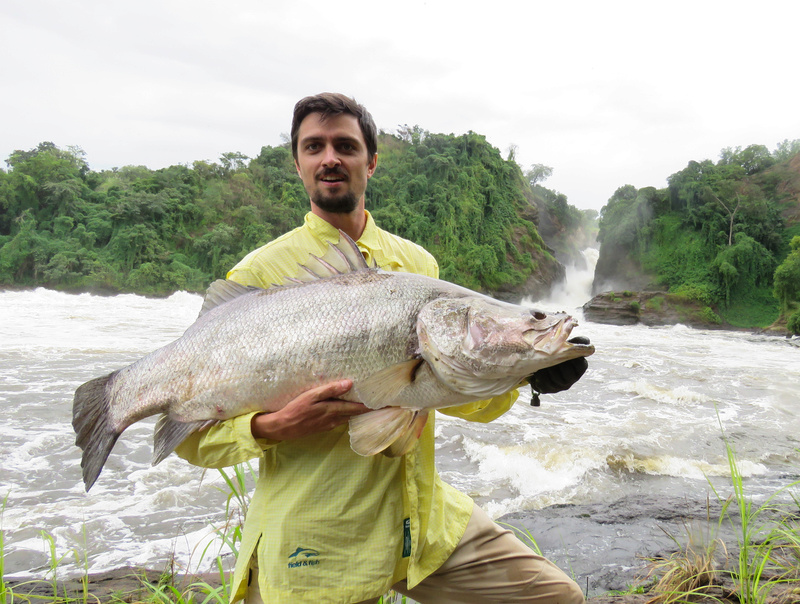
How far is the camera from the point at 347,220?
2150mm

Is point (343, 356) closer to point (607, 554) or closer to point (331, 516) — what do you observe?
point (331, 516)

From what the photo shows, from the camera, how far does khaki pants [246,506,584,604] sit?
79.2 inches

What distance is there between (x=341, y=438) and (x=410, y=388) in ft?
1.12

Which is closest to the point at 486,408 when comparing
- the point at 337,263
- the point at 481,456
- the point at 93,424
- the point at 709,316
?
the point at 337,263

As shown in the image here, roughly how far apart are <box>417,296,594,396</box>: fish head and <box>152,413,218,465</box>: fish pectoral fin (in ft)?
2.73

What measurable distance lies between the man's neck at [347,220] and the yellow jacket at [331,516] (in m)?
0.85

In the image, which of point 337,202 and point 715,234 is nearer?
point 337,202

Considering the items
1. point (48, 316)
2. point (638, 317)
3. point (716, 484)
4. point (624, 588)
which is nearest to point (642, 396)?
point (716, 484)

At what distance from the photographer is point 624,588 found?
339 cm

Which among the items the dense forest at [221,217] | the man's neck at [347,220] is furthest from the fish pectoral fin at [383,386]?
the dense forest at [221,217]

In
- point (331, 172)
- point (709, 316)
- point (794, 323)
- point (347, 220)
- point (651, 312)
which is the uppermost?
point (331, 172)

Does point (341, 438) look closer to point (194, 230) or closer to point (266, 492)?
point (266, 492)

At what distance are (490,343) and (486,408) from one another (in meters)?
0.49

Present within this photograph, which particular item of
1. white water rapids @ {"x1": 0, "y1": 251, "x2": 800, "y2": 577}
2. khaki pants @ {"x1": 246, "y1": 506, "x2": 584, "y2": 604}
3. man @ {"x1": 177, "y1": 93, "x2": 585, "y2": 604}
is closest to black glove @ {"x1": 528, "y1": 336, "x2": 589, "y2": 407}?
man @ {"x1": 177, "y1": 93, "x2": 585, "y2": 604}
